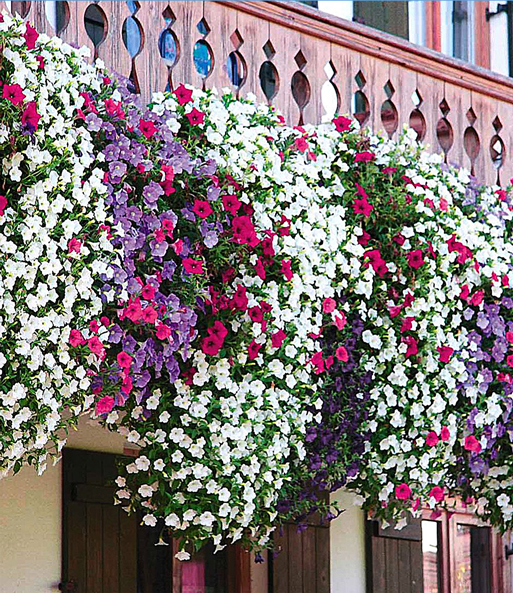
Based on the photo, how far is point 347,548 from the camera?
7.98 meters

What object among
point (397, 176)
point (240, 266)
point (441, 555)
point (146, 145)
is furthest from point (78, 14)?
point (441, 555)

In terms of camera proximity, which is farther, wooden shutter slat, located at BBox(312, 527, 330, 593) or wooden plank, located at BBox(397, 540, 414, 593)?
wooden plank, located at BBox(397, 540, 414, 593)

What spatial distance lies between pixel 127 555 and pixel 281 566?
102 centimetres

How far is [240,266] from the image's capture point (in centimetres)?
539

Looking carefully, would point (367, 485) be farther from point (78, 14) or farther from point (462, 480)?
point (78, 14)

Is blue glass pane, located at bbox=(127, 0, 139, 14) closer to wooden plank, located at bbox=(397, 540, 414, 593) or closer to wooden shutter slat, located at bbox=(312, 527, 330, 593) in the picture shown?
wooden shutter slat, located at bbox=(312, 527, 330, 593)

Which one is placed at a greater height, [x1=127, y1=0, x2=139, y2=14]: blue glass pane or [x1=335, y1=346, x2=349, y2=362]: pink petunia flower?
[x1=127, y1=0, x2=139, y2=14]: blue glass pane

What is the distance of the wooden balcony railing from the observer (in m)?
5.70

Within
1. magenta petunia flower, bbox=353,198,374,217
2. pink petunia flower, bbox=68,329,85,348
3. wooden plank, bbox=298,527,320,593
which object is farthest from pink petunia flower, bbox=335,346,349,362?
wooden plank, bbox=298,527,320,593

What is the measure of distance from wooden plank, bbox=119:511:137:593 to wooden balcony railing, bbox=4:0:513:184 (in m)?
2.40

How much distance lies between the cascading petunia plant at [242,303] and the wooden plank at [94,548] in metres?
1.29

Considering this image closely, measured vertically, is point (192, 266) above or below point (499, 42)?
below

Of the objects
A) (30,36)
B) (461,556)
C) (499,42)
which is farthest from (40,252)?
(499,42)

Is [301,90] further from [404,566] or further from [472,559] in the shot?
[472,559]
